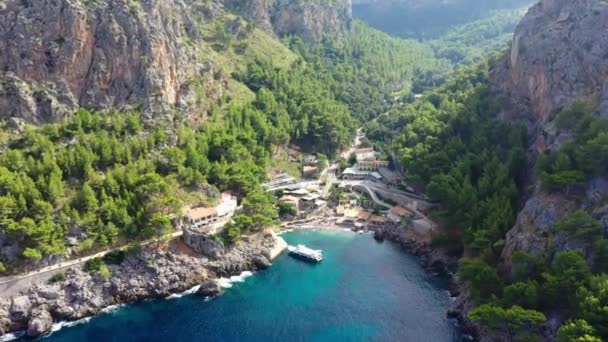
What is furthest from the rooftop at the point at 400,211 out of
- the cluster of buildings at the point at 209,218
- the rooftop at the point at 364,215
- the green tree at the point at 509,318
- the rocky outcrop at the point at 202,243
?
the green tree at the point at 509,318

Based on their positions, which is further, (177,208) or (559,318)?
(177,208)

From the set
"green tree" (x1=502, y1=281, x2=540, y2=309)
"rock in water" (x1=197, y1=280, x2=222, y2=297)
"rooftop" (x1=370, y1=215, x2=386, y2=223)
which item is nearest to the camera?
"green tree" (x1=502, y1=281, x2=540, y2=309)

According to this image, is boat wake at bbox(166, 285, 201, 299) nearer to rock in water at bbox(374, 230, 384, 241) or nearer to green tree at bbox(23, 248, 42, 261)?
green tree at bbox(23, 248, 42, 261)

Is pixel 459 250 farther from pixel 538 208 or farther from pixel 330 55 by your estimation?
pixel 330 55

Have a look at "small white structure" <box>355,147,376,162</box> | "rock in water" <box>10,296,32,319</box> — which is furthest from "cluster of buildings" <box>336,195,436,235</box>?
"rock in water" <box>10,296,32,319</box>

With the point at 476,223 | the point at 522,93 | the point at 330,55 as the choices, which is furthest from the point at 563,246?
the point at 330,55

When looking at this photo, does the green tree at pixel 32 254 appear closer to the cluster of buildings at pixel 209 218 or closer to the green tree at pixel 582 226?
the cluster of buildings at pixel 209 218

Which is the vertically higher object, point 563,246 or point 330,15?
point 330,15
